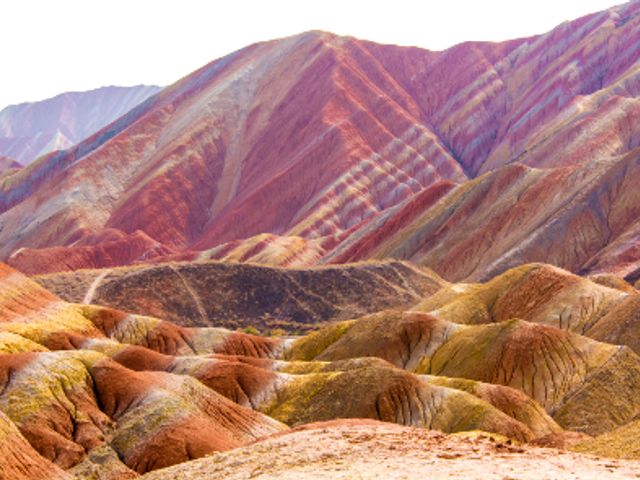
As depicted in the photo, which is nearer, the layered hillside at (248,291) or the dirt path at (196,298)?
the dirt path at (196,298)

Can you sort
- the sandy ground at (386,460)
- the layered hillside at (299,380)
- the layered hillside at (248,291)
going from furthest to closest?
1. the layered hillside at (248,291)
2. the layered hillside at (299,380)
3. the sandy ground at (386,460)

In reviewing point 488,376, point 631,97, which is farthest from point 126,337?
point 631,97

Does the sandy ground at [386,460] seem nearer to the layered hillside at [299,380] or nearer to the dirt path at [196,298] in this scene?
the layered hillside at [299,380]

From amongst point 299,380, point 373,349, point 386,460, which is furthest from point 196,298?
point 386,460

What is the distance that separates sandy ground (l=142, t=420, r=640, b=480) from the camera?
2412cm

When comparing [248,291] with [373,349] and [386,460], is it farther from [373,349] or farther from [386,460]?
[386,460]

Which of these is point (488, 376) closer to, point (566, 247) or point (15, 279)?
point (15, 279)

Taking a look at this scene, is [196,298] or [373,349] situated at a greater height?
[373,349]

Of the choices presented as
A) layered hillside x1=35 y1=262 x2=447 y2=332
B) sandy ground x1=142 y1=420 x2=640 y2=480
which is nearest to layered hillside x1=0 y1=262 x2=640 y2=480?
sandy ground x1=142 y1=420 x2=640 y2=480

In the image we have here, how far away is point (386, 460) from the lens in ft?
89.8

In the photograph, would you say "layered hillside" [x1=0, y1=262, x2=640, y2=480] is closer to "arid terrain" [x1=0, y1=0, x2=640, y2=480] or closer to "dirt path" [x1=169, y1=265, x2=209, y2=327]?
"arid terrain" [x1=0, y1=0, x2=640, y2=480]

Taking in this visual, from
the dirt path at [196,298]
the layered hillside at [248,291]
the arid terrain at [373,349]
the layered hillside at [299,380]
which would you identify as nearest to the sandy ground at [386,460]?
the arid terrain at [373,349]

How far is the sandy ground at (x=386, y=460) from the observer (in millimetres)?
24125

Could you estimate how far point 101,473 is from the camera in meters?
46.6
